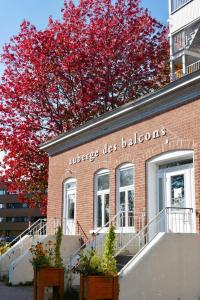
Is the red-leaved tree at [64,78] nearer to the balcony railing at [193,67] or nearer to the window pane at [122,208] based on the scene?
the balcony railing at [193,67]

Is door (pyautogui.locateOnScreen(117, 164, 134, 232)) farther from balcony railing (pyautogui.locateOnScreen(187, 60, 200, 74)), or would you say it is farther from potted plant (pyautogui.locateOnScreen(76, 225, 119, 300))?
balcony railing (pyautogui.locateOnScreen(187, 60, 200, 74))

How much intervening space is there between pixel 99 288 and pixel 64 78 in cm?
1505

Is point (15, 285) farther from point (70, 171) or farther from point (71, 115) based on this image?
point (71, 115)

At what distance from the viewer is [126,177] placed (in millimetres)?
14547

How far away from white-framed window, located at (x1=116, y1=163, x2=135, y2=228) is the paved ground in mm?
3572

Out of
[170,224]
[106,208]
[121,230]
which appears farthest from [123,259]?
[106,208]

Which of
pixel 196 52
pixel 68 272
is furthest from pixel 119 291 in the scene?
pixel 196 52

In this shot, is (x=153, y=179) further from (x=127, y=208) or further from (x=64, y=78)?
(x=64, y=78)

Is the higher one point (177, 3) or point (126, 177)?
point (177, 3)

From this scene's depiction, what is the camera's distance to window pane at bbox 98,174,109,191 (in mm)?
15514

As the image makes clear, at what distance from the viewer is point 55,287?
11.2 metres

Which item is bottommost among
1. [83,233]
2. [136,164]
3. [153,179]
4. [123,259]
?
[123,259]

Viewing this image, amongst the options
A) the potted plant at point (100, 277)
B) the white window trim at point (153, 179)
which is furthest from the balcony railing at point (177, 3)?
the potted plant at point (100, 277)

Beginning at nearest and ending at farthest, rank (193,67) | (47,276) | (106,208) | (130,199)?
(47,276), (130,199), (106,208), (193,67)
